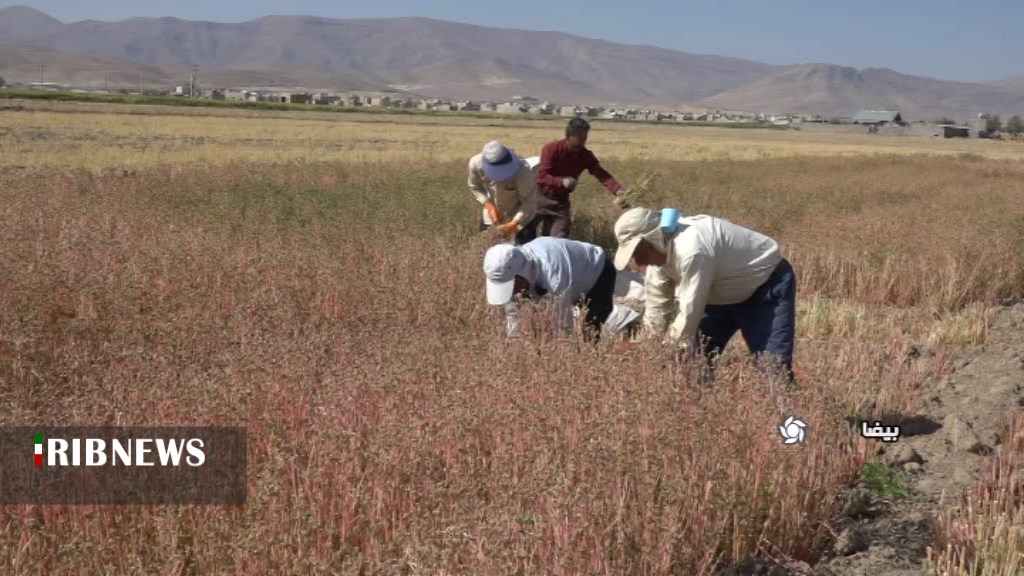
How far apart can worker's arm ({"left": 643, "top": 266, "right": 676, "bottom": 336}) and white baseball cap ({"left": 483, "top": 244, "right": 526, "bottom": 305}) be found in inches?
26.3

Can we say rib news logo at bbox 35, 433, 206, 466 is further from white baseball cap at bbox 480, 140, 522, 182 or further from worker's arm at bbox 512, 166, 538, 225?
worker's arm at bbox 512, 166, 538, 225

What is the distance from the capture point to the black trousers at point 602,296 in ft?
18.9

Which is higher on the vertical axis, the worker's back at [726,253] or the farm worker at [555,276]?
the worker's back at [726,253]

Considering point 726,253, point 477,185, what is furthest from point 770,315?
point 477,185

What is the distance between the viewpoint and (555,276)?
540 centimetres

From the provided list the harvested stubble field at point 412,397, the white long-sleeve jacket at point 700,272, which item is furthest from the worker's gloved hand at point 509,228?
the white long-sleeve jacket at point 700,272

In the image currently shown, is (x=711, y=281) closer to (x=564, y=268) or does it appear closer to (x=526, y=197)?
(x=564, y=268)

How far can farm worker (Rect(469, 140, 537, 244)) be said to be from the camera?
293 inches

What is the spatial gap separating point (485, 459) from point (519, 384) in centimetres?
63

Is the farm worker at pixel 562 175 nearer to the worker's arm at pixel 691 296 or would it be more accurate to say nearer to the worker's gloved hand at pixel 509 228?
the worker's gloved hand at pixel 509 228

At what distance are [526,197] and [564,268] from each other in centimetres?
239

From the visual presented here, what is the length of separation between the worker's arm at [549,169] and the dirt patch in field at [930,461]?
3.18 m

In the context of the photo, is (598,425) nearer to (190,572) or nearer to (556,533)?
(556,533)

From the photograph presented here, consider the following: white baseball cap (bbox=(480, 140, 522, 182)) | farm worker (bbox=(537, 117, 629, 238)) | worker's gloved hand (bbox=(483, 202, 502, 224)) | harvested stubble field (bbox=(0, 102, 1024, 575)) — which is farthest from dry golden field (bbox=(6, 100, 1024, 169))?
white baseball cap (bbox=(480, 140, 522, 182))
